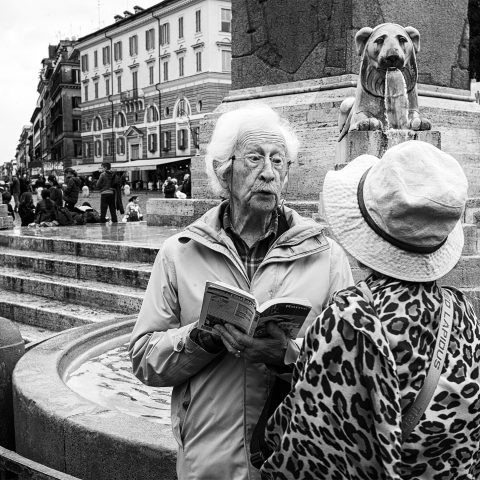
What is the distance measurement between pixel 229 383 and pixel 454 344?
81 cm

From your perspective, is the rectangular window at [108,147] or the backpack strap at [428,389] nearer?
the backpack strap at [428,389]

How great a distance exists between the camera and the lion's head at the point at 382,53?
7195 millimetres

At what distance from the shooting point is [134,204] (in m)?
17.0

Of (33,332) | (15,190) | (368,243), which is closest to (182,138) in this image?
(15,190)

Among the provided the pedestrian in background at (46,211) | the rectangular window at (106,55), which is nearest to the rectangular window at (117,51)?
the rectangular window at (106,55)

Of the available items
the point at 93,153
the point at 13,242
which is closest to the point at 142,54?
the point at 93,153

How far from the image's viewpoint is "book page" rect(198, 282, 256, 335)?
1.91 m

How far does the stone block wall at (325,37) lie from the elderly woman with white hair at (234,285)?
7.29m

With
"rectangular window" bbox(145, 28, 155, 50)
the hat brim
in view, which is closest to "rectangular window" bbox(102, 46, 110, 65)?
"rectangular window" bbox(145, 28, 155, 50)

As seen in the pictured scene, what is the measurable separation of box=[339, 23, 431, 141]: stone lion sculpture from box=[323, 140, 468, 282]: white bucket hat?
555 cm

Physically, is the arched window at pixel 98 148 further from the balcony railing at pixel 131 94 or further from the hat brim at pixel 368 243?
the hat brim at pixel 368 243

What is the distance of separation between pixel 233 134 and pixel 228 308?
27.9 inches

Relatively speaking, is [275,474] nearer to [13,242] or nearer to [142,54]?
[13,242]

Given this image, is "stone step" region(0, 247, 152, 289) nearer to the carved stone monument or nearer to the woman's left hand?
the carved stone monument
